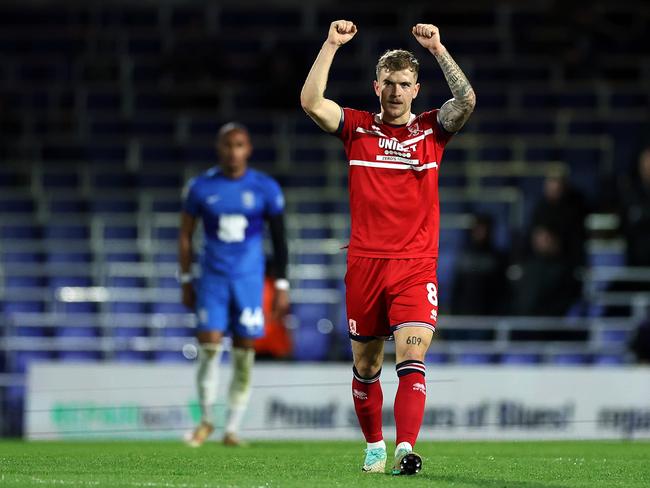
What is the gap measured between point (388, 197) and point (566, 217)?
839 centimetres

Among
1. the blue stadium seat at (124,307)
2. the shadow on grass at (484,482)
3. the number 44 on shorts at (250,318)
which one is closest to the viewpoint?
the shadow on grass at (484,482)

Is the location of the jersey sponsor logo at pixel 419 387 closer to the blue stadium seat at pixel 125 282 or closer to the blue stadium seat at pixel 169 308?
the blue stadium seat at pixel 169 308

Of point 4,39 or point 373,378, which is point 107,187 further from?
point 373,378

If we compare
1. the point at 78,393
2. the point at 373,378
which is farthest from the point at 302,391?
the point at 373,378

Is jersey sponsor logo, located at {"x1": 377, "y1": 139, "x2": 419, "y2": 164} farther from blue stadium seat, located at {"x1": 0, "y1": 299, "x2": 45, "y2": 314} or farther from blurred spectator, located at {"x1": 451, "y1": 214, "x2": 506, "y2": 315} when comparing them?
blue stadium seat, located at {"x1": 0, "y1": 299, "x2": 45, "y2": 314}

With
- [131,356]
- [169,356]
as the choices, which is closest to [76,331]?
[131,356]

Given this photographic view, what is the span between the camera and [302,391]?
13258 mm

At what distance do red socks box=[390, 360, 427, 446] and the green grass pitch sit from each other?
0.22 meters

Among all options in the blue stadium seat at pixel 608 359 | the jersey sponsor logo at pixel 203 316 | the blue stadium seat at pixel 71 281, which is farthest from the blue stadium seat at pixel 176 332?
the jersey sponsor logo at pixel 203 316

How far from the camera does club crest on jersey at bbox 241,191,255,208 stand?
10414 mm

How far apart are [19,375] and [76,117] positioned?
17.8ft

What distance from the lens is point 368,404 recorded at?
283 inches

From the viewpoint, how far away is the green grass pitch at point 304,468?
6352 millimetres

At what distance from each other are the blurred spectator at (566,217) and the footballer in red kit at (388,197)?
26.8 ft
